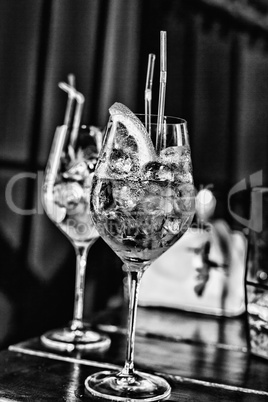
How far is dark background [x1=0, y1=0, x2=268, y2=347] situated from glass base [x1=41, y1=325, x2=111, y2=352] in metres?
0.34

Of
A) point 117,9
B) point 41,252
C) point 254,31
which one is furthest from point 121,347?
point 254,31

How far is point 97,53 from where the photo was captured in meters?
1.72

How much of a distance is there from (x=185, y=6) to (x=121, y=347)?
1.54 meters

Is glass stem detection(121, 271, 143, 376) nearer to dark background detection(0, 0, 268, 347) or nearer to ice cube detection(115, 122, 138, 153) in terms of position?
ice cube detection(115, 122, 138, 153)

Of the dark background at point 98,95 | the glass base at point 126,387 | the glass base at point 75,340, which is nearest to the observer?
the glass base at point 126,387

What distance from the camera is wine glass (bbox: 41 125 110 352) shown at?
0.85 metres

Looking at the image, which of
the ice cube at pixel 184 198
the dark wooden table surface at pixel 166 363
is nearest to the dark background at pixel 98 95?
the dark wooden table surface at pixel 166 363

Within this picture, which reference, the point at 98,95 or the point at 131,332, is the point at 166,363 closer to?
the point at 131,332

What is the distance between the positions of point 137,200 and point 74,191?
0.27 metres

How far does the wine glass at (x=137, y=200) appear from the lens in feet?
1.98

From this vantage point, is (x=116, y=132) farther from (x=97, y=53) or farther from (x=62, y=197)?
(x=97, y=53)

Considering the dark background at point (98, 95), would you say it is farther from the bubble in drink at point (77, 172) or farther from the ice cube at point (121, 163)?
the ice cube at point (121, 163)

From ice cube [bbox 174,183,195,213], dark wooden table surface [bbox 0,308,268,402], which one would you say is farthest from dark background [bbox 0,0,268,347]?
ice cube [bbox 174,183,195,213]

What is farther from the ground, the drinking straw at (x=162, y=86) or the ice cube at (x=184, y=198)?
the drinking straw at (x=162, y=86)
